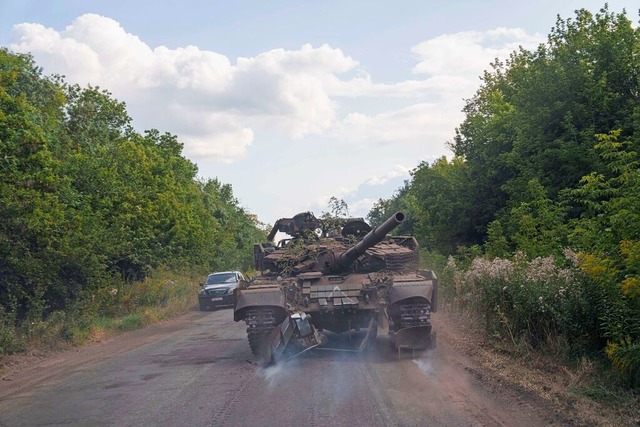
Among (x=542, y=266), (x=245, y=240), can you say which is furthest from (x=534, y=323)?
(x=245, y=240)

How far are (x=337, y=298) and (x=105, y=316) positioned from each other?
487 inches

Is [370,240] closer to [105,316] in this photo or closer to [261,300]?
[261,300]

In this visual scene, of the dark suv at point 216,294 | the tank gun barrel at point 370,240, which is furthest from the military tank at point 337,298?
the dark suv at point 216,294

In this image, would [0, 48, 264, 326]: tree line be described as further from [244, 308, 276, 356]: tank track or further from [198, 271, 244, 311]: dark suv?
[244, 308, 276, 356]: tank track

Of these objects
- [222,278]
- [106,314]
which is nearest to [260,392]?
[106,314]

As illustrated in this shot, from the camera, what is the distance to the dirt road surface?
7.66 metres

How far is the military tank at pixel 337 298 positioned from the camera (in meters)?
12.2

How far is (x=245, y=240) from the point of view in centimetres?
6500

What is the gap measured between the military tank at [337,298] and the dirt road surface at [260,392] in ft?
1.24

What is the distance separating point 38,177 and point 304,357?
7.95m

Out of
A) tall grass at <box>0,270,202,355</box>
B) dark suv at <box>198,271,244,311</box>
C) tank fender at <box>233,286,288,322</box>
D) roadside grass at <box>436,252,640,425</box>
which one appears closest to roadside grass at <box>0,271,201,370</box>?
tall grass at <box>0,270,202,355</box>

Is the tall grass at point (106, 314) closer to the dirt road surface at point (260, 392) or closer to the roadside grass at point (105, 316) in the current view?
the roadside grass at point (105, 316)

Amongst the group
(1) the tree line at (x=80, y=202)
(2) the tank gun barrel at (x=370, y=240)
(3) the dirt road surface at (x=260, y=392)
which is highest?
(1) the tree line at (x=80, y=202)

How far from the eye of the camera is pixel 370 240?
12.9 metres
